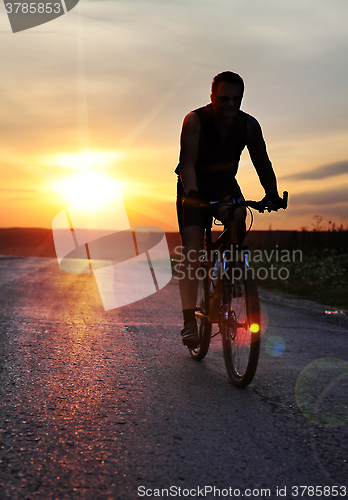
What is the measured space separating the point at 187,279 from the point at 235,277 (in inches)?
24.8

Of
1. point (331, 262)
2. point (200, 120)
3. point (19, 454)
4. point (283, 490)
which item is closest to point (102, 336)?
point (200, 120)

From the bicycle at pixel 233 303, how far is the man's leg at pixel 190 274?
0.30 ft

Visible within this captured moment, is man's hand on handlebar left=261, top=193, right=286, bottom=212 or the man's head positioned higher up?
the man's head

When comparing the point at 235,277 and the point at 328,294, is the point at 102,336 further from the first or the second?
the point at 328,294

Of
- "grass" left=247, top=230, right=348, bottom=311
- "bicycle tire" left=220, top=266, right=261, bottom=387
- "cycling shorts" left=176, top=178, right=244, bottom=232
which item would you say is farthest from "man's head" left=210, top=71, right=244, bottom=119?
"grass" left=247, top=230, right=348, bottom=311

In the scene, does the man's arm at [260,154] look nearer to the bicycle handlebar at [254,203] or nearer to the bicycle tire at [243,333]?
the bicycle handlebar at [254,203]

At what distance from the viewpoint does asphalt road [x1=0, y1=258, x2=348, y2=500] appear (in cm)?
205

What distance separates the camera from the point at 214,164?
153 inches

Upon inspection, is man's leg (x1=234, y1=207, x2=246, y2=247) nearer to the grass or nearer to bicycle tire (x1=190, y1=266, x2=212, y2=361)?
bicycle tire (x1=190, y1=266, x2=212, y2=361)

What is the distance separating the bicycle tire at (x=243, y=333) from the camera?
3227 millimetres

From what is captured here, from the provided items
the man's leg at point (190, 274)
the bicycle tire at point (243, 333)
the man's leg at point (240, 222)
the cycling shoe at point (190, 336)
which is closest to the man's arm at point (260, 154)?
the man's leg at point (240, 222)

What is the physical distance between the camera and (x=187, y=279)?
409 cm

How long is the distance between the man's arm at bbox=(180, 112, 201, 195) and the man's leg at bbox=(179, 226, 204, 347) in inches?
19.3

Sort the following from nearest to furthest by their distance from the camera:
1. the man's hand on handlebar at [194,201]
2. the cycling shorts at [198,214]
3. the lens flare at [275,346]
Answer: the man's hand on handlebar at [194,201], the cycling shorts at [198,214], the lens flare at [275,346]
